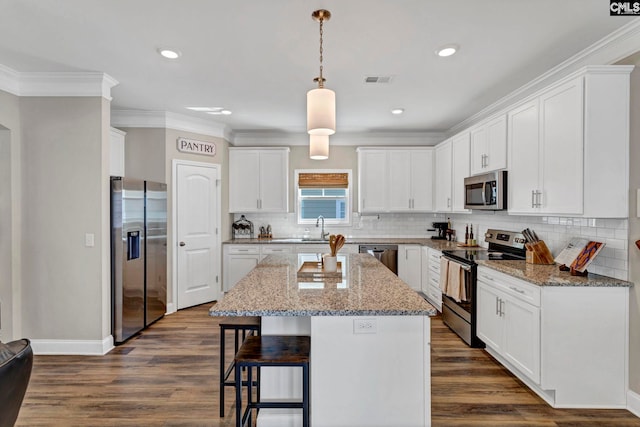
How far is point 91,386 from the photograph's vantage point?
279cm

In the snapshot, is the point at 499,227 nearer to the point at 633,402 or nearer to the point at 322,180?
the point at 633,402

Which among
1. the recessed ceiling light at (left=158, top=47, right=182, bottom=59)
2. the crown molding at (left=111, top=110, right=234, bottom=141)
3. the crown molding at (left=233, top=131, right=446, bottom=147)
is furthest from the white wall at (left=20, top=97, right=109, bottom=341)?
the crown molding at (left=233, top=131, right=446, bottom=147)

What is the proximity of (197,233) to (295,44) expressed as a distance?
3208mm

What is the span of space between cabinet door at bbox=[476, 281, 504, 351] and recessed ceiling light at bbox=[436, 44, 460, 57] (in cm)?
203

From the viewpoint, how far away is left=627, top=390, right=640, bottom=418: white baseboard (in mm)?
2359

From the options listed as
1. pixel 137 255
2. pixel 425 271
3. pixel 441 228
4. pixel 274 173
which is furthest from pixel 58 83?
pixel 441 228

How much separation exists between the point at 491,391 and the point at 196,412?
2.17 m

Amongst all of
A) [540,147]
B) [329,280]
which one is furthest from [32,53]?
[540,147]

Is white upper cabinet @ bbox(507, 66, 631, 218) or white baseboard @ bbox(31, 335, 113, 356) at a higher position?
white upper cabinet @ bbox(507, 66, 631, 218)

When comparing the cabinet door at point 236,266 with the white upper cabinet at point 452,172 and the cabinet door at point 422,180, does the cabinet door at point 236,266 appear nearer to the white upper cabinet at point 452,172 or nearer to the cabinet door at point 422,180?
the cabinet door at point 422,180

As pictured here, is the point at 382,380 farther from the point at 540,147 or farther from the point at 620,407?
the point at 540,147

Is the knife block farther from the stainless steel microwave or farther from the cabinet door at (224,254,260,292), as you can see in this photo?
the cabinet door at (224,254,260,292)

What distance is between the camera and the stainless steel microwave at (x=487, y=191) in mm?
3504

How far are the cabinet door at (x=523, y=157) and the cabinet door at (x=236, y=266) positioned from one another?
11.5 ft
